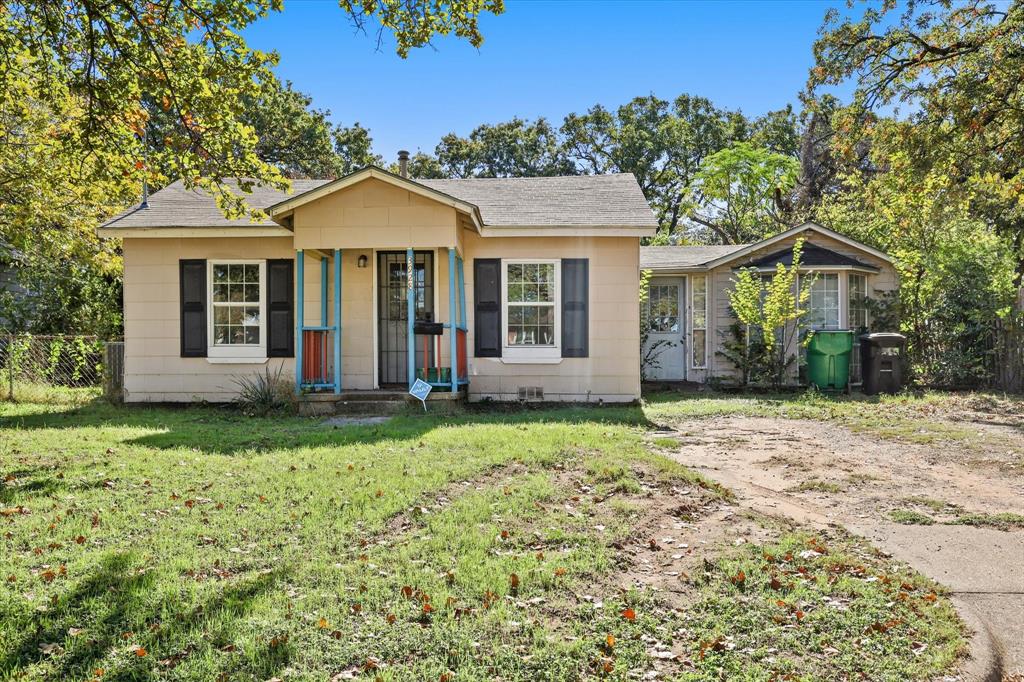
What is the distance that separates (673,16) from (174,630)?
10.6 m

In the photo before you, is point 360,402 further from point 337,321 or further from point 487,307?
point 487,307

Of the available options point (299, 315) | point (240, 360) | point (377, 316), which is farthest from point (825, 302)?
point (240, 360)

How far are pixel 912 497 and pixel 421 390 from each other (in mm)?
6534

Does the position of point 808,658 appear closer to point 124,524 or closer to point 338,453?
point 124,524

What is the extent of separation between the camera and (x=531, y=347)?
1152cm

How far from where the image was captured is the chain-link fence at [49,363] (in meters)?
12.1

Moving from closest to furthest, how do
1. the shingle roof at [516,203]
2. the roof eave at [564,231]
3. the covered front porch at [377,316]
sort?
the covered front porch at [377,316] → the roof eave at [564,231] → the shingle roof at [516,203]

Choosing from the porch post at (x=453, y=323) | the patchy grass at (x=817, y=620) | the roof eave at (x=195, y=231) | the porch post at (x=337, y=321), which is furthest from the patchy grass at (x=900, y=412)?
the roof eave at (x=195, y=231)

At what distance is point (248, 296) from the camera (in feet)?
38.2

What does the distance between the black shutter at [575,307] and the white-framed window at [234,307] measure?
503 centimetres

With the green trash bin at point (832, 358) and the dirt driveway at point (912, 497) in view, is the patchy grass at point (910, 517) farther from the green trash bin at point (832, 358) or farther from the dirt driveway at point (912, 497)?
the green trash bin at point (832, 358)

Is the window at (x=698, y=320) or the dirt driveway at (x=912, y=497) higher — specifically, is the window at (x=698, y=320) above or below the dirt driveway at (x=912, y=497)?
above

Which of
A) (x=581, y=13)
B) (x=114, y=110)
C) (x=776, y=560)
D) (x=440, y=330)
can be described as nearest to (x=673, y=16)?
(x=581, y=13)

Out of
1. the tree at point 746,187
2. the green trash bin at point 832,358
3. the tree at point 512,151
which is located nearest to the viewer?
the green trash bin at point 832,358
